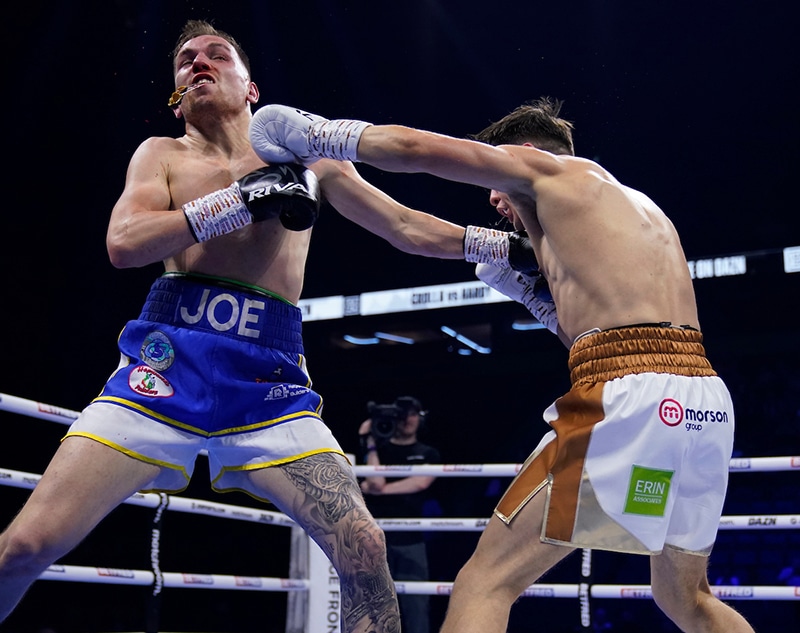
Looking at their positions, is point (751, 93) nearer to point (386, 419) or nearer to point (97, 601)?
point (386, 419)

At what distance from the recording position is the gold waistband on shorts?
1.78 metres

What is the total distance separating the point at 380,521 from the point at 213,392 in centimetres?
192

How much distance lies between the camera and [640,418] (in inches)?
66.7

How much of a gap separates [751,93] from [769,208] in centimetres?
183

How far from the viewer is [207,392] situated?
204 cm

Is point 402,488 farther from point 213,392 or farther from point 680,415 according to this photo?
point 680,415

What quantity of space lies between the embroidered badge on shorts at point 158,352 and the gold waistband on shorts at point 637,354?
0.96 m

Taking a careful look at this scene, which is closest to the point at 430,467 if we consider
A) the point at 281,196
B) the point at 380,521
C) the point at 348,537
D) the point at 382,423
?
the point at 380,521

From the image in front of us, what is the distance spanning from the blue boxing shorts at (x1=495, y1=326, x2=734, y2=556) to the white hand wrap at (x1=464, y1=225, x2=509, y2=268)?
0.71 meters

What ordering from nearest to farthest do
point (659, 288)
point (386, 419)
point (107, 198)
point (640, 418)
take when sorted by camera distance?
1. point (640, 418)
2. point (659, 288)
3. point (386, 419)
4. point (107, 198)

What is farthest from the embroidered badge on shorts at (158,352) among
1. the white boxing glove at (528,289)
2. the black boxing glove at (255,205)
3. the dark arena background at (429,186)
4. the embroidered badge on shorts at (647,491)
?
the dark arena background at (429,186)

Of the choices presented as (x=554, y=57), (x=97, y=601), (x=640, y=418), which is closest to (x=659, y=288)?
(x=640, y=418)

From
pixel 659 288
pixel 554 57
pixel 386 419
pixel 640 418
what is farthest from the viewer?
pixel 554 57

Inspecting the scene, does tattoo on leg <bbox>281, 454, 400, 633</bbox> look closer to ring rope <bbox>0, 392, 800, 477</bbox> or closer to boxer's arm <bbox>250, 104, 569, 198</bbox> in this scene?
boxer's arm <bbox>250, 104, 569, 198</bbox>
